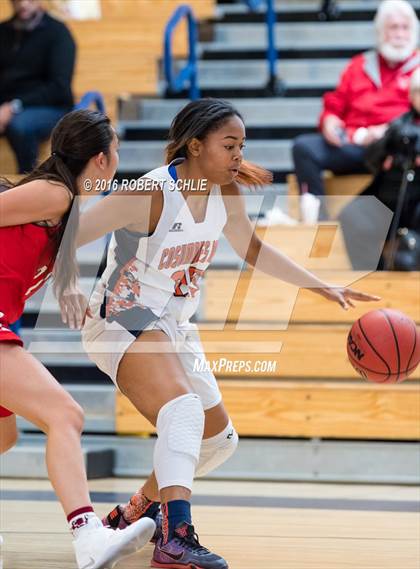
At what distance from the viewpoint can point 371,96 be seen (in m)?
6.88

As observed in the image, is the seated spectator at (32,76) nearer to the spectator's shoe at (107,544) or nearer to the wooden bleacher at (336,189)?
the wooden bleacher at (336,189)

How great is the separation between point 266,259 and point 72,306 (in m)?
0.83

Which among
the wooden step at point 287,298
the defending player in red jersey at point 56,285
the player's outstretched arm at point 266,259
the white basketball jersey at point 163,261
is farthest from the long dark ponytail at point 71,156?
the wooden step at point 287,298

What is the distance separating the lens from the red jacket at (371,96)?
687cm

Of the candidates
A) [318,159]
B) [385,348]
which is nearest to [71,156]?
[385,348]

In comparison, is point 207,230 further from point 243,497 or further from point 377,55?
point 377,55

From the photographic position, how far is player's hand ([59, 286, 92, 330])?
359 cm

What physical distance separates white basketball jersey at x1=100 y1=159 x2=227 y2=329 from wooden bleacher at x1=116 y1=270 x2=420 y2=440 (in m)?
1.98

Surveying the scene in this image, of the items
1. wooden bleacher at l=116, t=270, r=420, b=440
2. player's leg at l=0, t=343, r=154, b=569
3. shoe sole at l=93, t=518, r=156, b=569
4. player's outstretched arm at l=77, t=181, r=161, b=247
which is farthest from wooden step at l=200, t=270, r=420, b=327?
shoe sole at l=93, t=518, r=156, b=569

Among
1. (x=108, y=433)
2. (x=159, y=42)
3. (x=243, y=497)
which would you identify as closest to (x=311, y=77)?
(x=159, y=42)

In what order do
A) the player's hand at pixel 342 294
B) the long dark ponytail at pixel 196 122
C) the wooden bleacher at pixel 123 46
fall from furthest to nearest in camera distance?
the wooden bleacher at pixel 123 46 → the player's hand at pixel 342 294 → the long dark ponytail at pixel 196 122

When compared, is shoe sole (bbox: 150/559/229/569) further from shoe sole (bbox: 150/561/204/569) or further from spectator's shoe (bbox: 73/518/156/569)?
spectator's shoe (bbox: 73/518/156/569)

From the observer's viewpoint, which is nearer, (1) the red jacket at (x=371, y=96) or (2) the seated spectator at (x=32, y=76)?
(1) the red jacket at (x=371, y=96)

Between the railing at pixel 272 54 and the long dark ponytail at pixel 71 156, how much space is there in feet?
14.8
